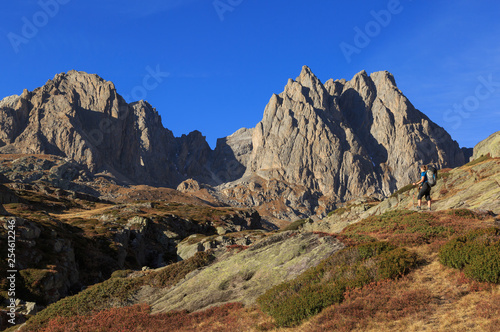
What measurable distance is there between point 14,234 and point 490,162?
58.4m

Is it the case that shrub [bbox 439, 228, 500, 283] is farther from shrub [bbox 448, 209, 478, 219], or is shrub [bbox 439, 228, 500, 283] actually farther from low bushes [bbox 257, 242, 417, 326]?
shrub [bbox 448, 209, 478, 219]

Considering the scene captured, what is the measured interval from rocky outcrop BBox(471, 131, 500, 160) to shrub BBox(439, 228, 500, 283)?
145ft

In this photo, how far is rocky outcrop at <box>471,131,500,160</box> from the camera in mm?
54609

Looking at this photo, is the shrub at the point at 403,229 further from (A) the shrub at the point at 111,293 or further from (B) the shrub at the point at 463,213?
(A) the shrub at the point at 111,293

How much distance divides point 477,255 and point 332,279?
601cm

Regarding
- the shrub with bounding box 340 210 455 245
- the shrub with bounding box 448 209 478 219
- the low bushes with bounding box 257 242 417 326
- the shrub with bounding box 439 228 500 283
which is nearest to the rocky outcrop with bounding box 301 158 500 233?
the shrub with bounding box 448 209 478 219

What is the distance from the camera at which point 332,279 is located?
16.5m

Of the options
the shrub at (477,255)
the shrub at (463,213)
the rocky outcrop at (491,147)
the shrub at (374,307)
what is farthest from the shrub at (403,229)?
the rocky outcrop at (491,147)

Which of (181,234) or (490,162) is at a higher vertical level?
(181,234)

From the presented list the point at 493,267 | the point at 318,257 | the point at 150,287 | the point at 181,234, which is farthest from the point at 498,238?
the point at 181,234

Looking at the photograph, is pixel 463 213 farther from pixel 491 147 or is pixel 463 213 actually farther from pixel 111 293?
pixel 491 147

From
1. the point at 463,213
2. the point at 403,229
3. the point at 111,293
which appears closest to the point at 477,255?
the point at 403,229

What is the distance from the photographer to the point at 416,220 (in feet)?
83.3

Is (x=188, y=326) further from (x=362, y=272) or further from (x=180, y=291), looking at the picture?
(x=362, y=272)
